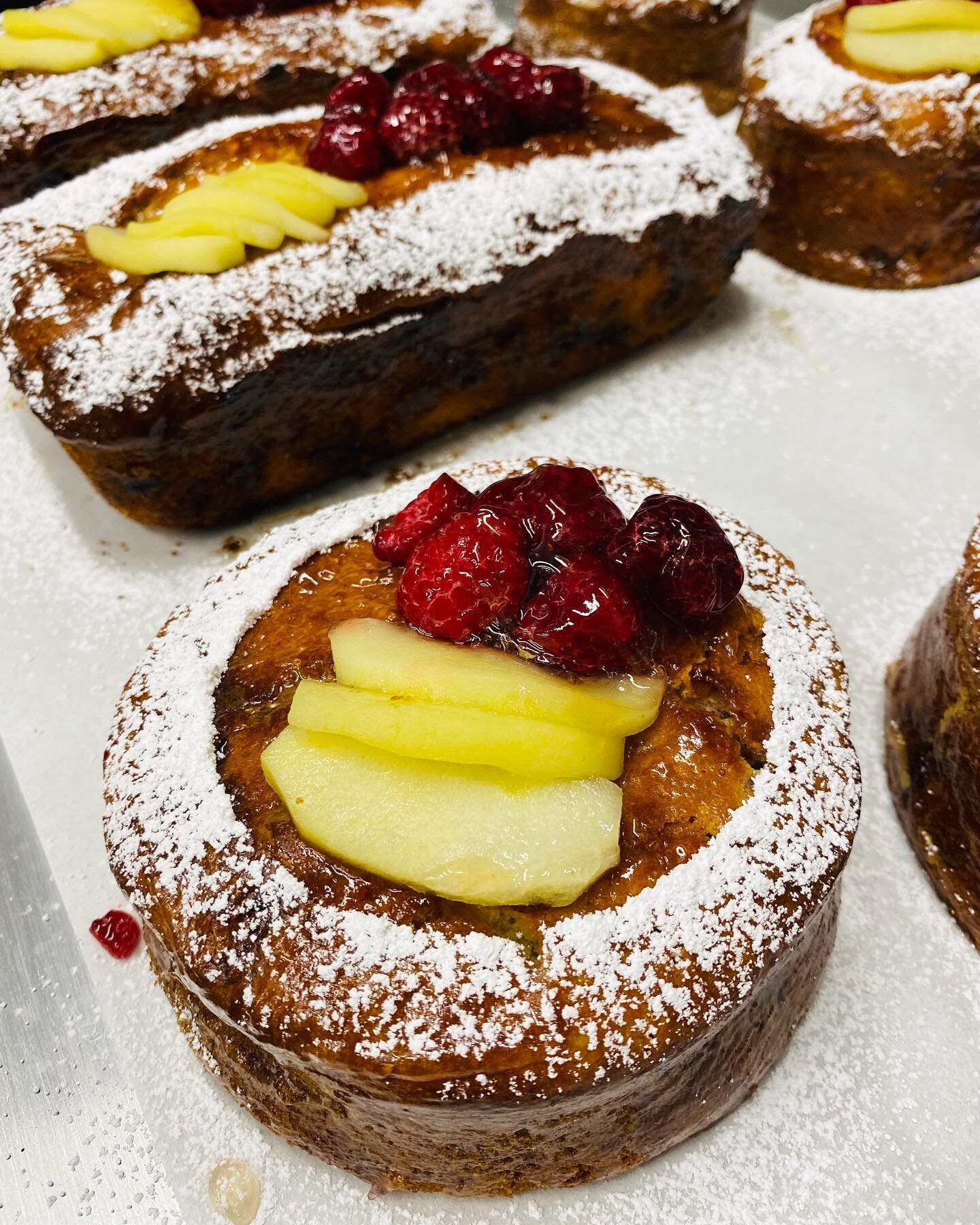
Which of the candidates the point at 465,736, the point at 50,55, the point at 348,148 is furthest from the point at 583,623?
the point at 50,55

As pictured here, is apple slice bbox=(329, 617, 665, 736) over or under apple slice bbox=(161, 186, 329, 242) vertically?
under

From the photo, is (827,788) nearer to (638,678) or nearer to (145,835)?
(638,678)

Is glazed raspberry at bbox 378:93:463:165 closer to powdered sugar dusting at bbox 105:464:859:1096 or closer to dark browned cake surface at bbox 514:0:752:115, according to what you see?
dark browned cake surface at bbox 514:0:752:115

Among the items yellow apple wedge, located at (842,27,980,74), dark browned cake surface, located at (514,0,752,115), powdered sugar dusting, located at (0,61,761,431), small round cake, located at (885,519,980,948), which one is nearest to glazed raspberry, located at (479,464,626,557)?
small round cake, located at (885,519,980,948)

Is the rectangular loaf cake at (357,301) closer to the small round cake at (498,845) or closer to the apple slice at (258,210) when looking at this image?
the apple slice at (258,210)

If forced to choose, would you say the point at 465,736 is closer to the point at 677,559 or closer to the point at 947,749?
the point at 677,559

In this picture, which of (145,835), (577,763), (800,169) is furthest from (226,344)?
(800,169)
